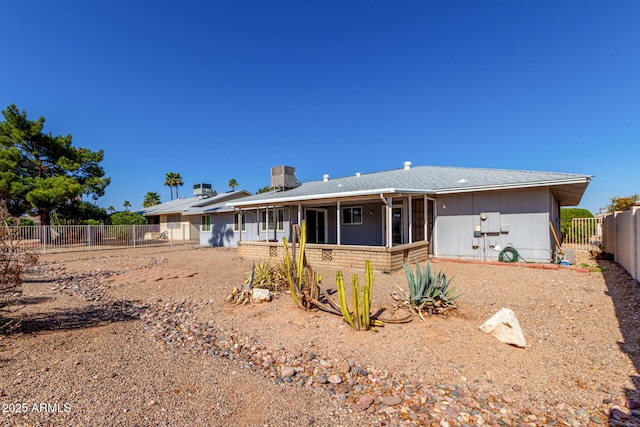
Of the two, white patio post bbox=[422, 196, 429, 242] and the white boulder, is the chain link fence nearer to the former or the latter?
white patio post bbox=[422, 196, 429, 242]

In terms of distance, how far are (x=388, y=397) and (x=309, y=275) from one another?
126 inches

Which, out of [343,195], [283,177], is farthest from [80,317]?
[283,177]

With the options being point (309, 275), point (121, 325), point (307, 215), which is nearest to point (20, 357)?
point (121, 325)

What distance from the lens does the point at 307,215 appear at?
52.8 ft

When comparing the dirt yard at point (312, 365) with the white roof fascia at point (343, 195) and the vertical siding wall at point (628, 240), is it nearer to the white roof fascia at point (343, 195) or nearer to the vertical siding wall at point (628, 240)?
the vertical siding wall at point (628, 240)

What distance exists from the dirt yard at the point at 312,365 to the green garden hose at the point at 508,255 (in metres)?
3.91

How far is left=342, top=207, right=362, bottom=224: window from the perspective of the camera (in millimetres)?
14781

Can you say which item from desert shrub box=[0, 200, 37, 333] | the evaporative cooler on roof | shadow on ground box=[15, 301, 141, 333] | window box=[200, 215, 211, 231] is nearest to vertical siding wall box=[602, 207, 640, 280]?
shadow on ground box=[15, 301, 141, 333]

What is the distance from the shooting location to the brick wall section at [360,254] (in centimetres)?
975

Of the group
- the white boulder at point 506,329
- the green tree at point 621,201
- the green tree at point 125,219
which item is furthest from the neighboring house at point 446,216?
the green tree at point 125,219

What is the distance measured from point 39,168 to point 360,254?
24510 millimetres

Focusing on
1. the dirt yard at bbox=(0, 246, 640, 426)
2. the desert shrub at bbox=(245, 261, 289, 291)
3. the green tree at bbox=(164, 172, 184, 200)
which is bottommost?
the dirt yard at bbox=(0, 246, 640, 426)

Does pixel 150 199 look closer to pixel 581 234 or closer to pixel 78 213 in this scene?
pixel 78 213

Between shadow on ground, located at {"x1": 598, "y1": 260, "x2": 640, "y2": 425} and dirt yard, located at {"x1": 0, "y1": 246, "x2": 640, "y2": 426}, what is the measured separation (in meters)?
0.03
